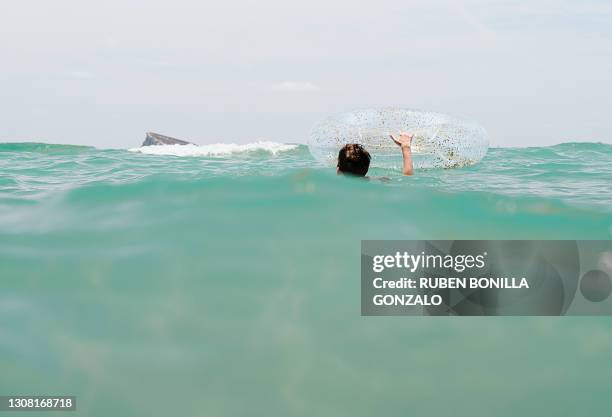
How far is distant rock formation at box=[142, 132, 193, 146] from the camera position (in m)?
26.7

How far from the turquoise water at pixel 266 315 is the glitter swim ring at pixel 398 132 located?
2015 millimetres

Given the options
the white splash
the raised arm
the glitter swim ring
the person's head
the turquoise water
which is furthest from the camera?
the white splash

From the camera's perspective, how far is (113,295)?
5535mm

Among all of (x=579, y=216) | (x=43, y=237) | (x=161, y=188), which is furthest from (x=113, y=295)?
(x=579, y=216)

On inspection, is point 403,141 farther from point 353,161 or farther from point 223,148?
point 223,148

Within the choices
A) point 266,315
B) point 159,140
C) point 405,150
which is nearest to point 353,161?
point 405,150

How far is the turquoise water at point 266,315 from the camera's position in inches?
189

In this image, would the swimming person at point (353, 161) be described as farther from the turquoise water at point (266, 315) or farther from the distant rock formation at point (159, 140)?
the distant rock formation at point (159, 140)

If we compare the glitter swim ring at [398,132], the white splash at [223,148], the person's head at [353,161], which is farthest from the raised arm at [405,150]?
the white splash at [223,148]

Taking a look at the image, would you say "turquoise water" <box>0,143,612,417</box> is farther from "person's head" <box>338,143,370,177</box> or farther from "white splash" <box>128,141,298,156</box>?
"white splash" <box>128,141,298,156</box>

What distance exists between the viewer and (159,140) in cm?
2686

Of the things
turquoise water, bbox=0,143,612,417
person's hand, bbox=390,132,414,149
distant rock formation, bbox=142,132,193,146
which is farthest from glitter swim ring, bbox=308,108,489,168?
distant rock formation, bbox=142,132,193,146

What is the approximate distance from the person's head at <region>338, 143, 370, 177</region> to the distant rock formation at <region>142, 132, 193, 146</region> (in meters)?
20.4

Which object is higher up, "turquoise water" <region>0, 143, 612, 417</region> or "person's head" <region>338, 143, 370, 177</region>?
"person's head" <region>338, 143, 370, 177</region>
